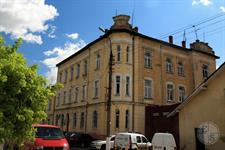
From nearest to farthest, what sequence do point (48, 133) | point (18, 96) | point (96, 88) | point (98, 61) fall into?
1. point (18, 96)
2. point (48, 133)
3. point (96, 88)
4. point (98, 61)

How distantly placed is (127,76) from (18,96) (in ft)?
73.9

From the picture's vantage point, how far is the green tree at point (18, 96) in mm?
9289

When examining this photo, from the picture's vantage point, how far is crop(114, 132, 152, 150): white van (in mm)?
20263

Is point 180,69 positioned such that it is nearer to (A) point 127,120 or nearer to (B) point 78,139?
(A) point 127,120

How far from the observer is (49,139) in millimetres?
13586

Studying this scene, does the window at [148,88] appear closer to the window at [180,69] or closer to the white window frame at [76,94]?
the window at [180,69]

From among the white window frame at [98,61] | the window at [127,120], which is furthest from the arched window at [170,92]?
the white window frame at [98,61]

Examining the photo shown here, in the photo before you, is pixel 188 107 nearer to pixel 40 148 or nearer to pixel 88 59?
pixel 40 148

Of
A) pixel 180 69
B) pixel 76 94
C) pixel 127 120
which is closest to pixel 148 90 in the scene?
pixel 127 120

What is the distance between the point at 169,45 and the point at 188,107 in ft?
56.4

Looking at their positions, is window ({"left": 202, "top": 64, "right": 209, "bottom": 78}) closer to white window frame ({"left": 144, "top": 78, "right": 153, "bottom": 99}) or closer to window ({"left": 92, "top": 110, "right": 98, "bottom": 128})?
white window frame ({"left": 144, "top": 78, "right": 153, "bottom": 99})

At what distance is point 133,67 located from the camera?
32500mm

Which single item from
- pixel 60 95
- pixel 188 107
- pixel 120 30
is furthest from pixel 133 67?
pixel 60 95

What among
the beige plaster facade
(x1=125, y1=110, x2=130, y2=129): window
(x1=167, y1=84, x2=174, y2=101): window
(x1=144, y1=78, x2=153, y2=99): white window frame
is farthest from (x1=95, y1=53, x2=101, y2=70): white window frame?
the beige plaster facade
